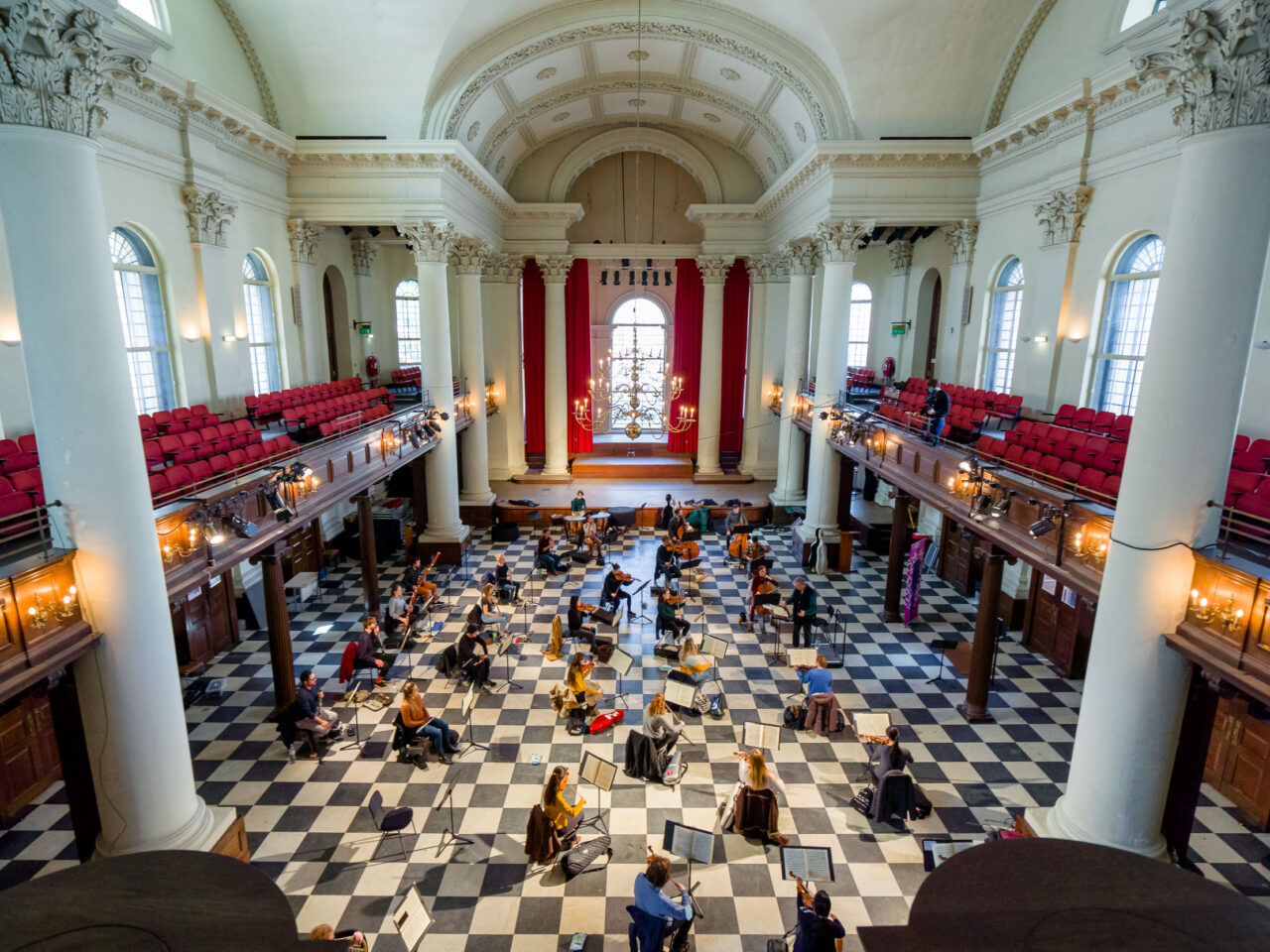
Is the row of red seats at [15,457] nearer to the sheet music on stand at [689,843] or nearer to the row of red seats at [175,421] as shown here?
the row of red seats at [175,421]

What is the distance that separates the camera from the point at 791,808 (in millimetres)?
8086

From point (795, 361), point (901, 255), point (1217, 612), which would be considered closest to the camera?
point (1217, 612)

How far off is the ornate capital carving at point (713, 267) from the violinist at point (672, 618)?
13.3m

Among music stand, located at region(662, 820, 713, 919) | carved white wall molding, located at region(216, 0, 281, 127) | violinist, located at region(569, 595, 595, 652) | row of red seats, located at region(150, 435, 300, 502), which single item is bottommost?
violinist, located at region(569, 595, 595, 652)

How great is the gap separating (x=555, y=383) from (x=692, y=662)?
1448 centimetres

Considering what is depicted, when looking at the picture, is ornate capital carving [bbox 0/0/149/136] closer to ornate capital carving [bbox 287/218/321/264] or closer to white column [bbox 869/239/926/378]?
ornate capital carving [bbox 287/218/321/264]

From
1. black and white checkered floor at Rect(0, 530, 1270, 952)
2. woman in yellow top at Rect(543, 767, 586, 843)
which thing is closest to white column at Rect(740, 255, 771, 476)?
black and white checkered floor at Rect(0, 530, 1270, 952)

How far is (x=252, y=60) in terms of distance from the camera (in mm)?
13703

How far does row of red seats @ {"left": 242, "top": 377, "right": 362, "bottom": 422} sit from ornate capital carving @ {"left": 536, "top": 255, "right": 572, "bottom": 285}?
8203mm

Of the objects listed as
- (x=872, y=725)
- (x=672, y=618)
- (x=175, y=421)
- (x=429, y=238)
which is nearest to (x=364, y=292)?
(x=429, y=238)

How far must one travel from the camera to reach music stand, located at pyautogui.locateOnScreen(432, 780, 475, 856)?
24.5 ft

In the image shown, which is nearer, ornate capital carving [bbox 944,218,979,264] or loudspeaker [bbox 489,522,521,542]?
ornate capital carving [bbox 944,218,979,264]

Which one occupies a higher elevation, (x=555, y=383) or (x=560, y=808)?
(x=555, y=383)

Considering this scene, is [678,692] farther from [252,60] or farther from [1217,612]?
[252,60]
